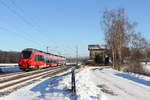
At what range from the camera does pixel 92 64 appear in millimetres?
75750

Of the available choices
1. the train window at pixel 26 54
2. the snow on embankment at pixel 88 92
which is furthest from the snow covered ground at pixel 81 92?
the train window at pixel 26 54

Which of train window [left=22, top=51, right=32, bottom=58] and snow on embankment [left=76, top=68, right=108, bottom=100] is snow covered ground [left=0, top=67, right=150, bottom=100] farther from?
train window [left=22, top=51, right=32, bottom=58]

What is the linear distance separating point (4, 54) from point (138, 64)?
70046 millimetres

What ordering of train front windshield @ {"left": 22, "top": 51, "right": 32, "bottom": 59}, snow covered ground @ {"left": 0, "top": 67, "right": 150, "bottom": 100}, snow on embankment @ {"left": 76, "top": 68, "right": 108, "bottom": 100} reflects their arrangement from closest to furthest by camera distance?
snow on embankment @ {"left": 76, "top": 68, "right": 108, "bottom": 100}
snow covered ground @ {"left": 0, "top": 67, "right": 150, "bottom": 100}
train front windshield @ {"left": 22, "top": 51, "right": 32, "bottom": 59}

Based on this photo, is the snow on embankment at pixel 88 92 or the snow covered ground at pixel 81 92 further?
the snow covered ground at pixel 81 92

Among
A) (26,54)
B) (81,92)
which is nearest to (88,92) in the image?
(81,92)

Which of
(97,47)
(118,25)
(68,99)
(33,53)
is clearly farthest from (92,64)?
(68,99)

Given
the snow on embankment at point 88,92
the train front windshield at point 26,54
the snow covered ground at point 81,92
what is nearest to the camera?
the snow on embankment at point 88,92

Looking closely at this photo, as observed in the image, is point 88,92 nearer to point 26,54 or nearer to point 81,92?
point 81,92

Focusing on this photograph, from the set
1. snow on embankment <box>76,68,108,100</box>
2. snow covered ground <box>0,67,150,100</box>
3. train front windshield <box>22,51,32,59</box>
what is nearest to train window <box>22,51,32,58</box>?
train front windshield <box>22,51,32,59</box>

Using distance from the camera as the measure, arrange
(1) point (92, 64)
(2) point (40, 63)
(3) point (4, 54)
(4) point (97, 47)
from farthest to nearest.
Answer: (4) point (97, 47), (3) point (4, 54), (1) point (92, 64), (2) point (40, 63)

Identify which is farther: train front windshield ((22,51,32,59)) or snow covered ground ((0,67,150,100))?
train front windshield ((22,51,32,59))

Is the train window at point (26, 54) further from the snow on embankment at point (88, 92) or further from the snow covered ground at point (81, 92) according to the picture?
the snow on embankment at point (88, 92)

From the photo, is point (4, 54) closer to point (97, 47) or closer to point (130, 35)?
point (97, 47)
